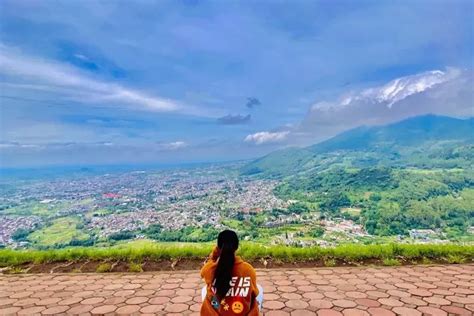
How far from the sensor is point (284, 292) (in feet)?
13.0

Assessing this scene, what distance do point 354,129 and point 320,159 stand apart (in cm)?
7912

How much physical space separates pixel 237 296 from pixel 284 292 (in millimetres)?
1974

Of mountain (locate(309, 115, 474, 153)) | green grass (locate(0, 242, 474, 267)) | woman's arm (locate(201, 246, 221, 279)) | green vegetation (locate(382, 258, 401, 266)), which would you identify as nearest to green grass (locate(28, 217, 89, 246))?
green grass (locate(0, 242, 474, 267))

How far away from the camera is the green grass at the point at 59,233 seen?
1669 centimetres

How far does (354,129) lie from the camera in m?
154

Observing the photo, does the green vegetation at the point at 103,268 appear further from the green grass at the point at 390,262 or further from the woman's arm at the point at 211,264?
the green grass at the point at 390,262

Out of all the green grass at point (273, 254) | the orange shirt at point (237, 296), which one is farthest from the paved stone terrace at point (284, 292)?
the orange shirt at point (237, 296)

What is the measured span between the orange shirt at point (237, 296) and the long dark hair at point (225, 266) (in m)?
0.04

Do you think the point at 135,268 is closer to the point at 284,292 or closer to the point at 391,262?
the point at 284,292

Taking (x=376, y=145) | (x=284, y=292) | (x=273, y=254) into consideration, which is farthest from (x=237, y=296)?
(x=376, y=145)

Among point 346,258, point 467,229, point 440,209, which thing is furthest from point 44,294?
point 440,209

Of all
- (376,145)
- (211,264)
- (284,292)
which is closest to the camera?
(211,264)

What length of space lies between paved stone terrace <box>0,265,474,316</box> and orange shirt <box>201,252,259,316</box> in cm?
129

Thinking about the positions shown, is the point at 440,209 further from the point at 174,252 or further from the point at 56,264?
the point at 56,264
